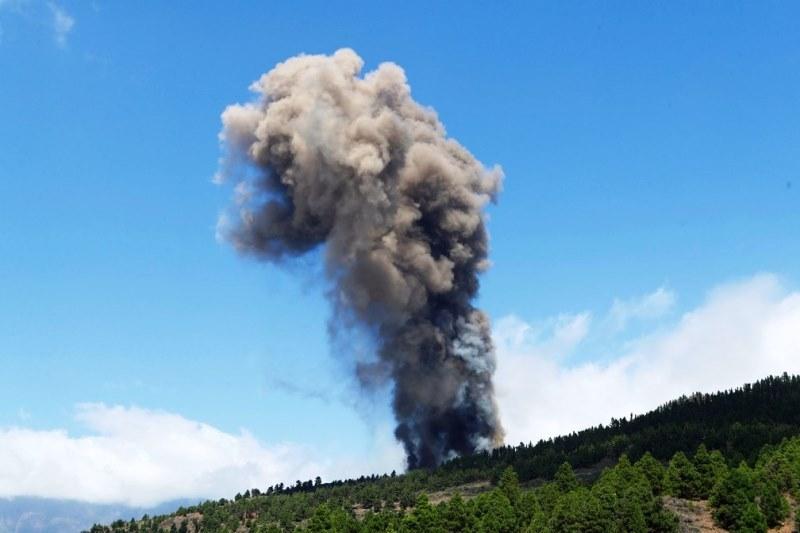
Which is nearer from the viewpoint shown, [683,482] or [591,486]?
[683,482]

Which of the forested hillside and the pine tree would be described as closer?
the forested hillside

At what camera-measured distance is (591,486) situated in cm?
10588

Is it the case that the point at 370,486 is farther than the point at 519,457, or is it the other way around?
the point at 519,457

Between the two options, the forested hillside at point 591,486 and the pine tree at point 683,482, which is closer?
the forested hillside at point 591,486

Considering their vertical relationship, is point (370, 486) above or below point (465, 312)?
below

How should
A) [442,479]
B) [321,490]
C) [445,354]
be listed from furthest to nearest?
[445,354], [321,490], [442,479]

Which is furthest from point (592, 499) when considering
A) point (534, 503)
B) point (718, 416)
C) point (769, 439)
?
point (718, 416)

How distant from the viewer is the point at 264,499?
487 ft

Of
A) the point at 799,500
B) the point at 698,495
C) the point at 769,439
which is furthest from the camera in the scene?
the point at 769,439

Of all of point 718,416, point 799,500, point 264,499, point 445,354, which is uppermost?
point 445,354

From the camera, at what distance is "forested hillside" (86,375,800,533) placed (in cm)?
8038

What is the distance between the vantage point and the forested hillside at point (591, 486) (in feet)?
264

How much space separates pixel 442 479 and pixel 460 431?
26101 mm

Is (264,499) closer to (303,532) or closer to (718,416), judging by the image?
(303,532)
